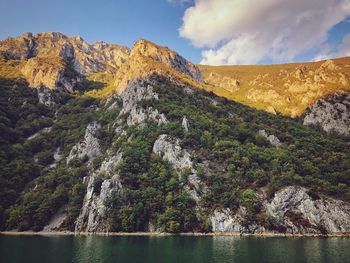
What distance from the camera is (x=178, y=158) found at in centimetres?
12581

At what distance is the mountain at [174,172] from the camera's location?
101188 mm

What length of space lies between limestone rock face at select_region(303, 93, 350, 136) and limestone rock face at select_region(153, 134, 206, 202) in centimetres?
9601

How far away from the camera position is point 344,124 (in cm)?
17762

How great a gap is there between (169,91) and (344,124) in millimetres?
93991

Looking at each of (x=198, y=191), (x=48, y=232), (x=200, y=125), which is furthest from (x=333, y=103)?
(x=48, y=232)

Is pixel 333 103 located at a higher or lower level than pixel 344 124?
higher

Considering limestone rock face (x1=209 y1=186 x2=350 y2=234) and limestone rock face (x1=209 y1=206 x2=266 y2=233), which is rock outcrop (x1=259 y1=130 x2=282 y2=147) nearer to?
limestone rock face (x1=209 y1=186 x2=350 y2=234)

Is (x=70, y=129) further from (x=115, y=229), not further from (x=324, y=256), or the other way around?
(x=324, y=256)

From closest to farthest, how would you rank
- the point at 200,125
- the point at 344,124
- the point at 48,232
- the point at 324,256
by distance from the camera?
1. the point at 324,256
2. the point at 48,232
3. the point at 200,125
4. the point at 344,124

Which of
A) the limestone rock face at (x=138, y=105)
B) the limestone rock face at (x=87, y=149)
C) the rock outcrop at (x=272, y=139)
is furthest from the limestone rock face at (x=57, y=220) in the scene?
the rock outcrop at (x=272, y=139)

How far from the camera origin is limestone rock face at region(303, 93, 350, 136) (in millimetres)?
178663

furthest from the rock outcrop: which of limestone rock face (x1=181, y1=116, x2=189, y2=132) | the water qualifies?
the water

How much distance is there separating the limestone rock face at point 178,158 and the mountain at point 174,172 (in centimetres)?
39

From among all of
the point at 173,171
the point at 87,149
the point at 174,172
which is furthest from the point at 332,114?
the point at 87,149
